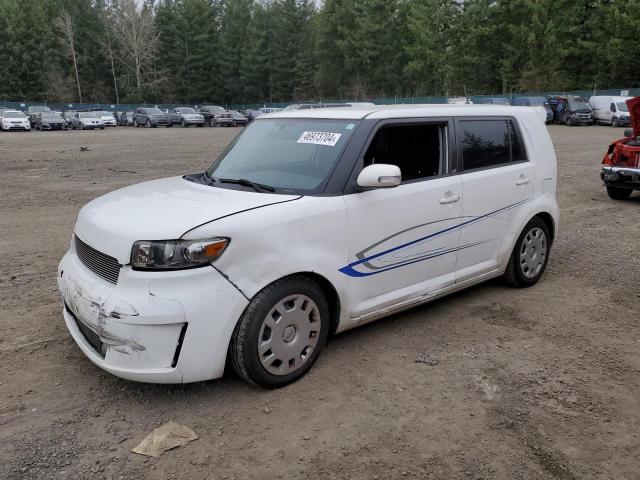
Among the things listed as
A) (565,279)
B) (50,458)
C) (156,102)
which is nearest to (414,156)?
(565,279)

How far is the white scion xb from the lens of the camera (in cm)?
322

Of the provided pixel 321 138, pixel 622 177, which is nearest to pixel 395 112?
pixel 321 138

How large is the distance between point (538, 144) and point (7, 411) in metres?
4.88

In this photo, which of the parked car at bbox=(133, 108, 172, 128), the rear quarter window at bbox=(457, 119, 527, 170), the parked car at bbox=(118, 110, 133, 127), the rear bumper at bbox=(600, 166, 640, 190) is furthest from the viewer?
the parked car at bbox=(118, 110, 133, 127)

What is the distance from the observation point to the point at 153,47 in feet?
266

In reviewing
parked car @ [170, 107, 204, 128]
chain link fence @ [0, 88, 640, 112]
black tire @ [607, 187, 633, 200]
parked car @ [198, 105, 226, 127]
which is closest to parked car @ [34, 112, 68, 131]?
parked car @ [170, 107, 204, 128]

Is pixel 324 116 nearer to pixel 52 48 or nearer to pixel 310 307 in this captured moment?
pixel 310 307

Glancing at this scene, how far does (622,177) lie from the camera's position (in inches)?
389

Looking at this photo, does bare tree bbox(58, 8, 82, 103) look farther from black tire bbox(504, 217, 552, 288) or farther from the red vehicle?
black tire bbox(504, 217, 552, 288)

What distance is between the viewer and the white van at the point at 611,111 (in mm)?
32812

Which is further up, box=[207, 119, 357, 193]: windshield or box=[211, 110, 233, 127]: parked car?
box=[211, 110, 233, 127]: parked car

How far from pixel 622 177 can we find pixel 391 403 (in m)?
8.36

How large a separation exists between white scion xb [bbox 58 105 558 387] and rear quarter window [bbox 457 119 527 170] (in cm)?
1

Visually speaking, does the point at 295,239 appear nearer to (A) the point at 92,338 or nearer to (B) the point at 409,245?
(B) the point at 409,245
